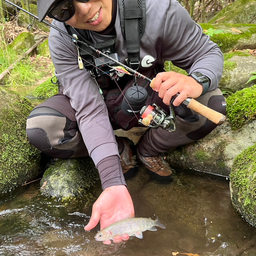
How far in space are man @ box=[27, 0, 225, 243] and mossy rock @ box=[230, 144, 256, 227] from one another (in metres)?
0.52

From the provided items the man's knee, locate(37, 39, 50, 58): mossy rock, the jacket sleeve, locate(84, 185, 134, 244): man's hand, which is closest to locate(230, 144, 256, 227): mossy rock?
locate(84, 185, 134, 244): man's hand

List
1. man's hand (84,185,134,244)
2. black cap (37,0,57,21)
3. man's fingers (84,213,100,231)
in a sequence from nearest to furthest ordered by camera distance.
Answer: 1. man's fingers (84,213,100,231)
2. black cap (37,0,57,21)
3. man's hand (84,185,134,244)

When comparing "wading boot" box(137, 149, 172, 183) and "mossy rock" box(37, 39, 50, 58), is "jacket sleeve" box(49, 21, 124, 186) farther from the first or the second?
"mossy rock" box(37, 39, 50, 58)

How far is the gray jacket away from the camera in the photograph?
2.34 meters

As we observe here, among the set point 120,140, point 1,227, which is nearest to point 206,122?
point 120,140

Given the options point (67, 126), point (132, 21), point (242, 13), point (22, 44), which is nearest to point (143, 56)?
point (132, 21)

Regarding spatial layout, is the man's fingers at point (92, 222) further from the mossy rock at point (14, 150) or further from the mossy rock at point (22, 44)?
the mossy rock at point (22, 44)

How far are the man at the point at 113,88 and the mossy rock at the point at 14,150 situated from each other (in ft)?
1.36

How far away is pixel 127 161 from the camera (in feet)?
10.6

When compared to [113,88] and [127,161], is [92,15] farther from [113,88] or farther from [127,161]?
[127,161]

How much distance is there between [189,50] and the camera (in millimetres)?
2521

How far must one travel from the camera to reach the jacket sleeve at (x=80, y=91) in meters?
2.46

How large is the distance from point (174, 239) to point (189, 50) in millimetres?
1713

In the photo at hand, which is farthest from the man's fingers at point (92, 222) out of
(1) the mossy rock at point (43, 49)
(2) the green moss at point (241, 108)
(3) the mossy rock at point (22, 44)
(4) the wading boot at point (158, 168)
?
(3) the mossy rock at point (22, 44)
